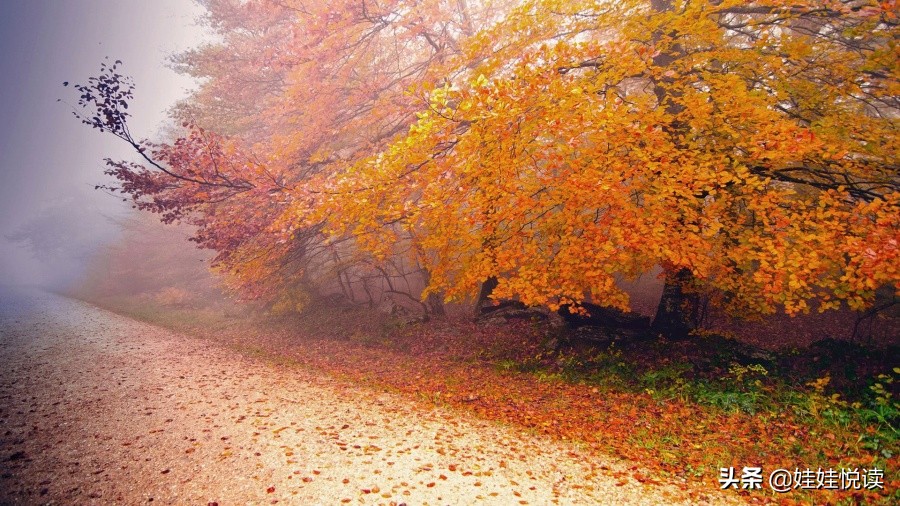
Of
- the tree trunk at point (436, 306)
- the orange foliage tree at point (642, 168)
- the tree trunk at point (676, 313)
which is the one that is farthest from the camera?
the tree trunk at point (436, 306)

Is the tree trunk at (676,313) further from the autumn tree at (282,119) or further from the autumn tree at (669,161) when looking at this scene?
the autumn tree at (282,119)

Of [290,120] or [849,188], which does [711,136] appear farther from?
[290,120]

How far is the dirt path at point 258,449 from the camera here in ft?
14.9

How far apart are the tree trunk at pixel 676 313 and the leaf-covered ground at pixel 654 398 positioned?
0.44m

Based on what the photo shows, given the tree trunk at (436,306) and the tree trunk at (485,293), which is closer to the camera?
the tree trunk at (485,293)

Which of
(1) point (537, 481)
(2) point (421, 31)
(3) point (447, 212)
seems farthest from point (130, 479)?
(2) point (421, 31)

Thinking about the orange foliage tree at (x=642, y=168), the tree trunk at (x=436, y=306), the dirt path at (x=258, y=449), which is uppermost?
the orange foliage tree at (x=642, y=168)

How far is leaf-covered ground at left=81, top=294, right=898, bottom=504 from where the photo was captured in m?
5.41

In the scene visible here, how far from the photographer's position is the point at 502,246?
808 cm

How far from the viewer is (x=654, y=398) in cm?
759

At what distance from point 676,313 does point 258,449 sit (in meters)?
9.37

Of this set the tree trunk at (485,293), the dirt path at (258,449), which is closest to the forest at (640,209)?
the dirt path at (258,449)

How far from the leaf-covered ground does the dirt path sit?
0.88 m

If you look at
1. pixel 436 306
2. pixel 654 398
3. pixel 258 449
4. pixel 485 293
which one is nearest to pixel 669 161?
pixel 654 398
